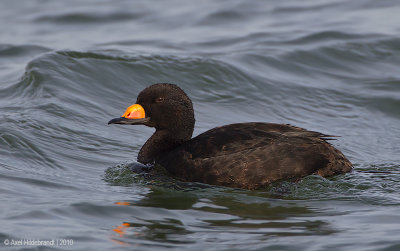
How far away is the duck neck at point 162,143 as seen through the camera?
771cm

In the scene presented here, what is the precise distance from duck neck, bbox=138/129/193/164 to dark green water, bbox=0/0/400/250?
15.5 inches

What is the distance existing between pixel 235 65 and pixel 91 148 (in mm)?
4732

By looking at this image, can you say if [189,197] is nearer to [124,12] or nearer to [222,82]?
[222,82]

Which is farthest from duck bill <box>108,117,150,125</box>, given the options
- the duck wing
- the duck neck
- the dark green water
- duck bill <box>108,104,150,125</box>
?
the duck wing

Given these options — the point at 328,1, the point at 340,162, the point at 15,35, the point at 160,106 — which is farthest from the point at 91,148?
the point at 328,1

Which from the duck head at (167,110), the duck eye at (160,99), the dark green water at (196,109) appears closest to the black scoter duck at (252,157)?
the dark green water at (196,109)

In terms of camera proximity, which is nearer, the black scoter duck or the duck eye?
the black scoter duck

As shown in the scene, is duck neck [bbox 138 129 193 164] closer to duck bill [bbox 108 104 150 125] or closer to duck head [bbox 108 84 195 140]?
duck head [bbox 108 84 195 140]

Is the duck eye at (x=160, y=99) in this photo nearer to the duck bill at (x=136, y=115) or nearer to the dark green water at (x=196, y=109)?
the duck bill at (x=136, y=115)

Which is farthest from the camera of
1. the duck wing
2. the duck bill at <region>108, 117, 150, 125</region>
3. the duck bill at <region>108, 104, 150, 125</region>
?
the duck bill at <region>108, 104, 150, 125</region>

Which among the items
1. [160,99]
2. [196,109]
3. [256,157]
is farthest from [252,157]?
[196,109]

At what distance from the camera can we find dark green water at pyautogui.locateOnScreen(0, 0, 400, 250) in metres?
5.82

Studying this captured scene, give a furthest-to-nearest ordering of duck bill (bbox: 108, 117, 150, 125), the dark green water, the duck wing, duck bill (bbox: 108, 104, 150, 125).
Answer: duck bill (bbox: 108, 104, 150, 125) < duck bill (bbox: 108, 117, 150, 125) < the duck wing < the dark green water

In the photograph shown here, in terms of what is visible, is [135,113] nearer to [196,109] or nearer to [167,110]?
[167,110]
